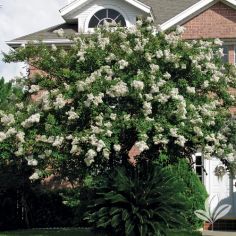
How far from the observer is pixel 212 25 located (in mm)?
19438

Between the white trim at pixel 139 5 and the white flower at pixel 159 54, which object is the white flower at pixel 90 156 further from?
the white trim at pixel 139 5

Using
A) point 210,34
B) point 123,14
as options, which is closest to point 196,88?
point 210,34

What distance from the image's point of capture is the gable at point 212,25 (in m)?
19.4

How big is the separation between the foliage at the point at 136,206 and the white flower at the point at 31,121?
78.3 inches

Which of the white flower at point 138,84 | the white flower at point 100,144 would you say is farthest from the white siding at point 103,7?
the white flower at point 100,144

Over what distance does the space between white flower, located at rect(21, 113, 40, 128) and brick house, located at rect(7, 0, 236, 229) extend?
6355mm

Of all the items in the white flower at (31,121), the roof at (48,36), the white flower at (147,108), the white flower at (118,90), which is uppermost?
the roof at (48,36)

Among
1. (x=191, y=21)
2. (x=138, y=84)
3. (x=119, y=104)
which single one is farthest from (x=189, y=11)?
(x=138, y=84)

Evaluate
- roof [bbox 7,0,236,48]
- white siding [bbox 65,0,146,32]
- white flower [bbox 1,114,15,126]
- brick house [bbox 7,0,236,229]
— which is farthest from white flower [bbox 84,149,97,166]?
white siding [bbox 65,0,146,32]

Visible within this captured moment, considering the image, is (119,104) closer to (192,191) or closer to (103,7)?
(192,191)

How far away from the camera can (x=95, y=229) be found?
1240cm

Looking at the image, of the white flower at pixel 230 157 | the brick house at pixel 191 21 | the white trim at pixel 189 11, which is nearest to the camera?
the white flower at pixel 230 157

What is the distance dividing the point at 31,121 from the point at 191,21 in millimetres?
9186

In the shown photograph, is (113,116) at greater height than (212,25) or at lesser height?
lesser
